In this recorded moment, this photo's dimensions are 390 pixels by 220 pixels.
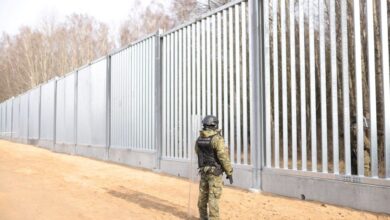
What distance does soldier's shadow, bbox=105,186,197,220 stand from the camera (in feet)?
26.8

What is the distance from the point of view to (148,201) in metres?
9.37

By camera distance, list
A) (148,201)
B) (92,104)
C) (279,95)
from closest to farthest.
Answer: (148,201), (279,95), (92,104)

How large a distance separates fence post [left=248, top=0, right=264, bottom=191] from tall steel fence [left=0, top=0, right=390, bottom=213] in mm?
24

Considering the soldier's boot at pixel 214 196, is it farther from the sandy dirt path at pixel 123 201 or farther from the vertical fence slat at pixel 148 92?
the vertical fence slat at pixel 148 92

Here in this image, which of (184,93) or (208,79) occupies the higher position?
(208,79)

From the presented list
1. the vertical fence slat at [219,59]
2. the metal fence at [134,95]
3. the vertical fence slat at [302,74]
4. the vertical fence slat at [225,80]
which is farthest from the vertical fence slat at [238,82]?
the metal fence at [134,95]

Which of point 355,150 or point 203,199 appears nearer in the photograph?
point 203,199

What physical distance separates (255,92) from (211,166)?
4.07 m

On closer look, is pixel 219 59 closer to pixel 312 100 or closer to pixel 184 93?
pixel 184 93

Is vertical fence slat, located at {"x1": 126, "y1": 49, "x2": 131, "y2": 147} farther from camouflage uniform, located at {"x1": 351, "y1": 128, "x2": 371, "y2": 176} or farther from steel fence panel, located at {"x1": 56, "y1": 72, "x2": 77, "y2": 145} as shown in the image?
camouflage uniform, located at {"x1": 351, "y1": 128, "x2": 371, "y2": 176}

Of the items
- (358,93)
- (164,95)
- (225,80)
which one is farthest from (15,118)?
(358,93)

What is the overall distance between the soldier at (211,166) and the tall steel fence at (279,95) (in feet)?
2.71

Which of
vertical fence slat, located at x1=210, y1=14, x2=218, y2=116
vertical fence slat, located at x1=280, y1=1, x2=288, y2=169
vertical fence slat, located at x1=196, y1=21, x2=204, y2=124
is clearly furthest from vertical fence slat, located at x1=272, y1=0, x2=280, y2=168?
vertical fence slat, located at x1=196, y1=21, x2=204, y2=124

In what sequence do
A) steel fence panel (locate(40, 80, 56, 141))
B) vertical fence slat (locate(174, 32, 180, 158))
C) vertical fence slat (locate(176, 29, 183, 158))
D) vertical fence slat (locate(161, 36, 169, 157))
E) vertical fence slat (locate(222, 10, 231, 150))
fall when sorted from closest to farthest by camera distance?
vertical fence slat (locate(222, 10, 231, 150))
vertical fence slat (locate(176, 29, 183, 158))
vertical fence slat (locate(174, 32, 180, 158))
vertical fence slat (locate(161, 36, 169, 157))
steel fence panel (locate(40, 80, 56, 141))
